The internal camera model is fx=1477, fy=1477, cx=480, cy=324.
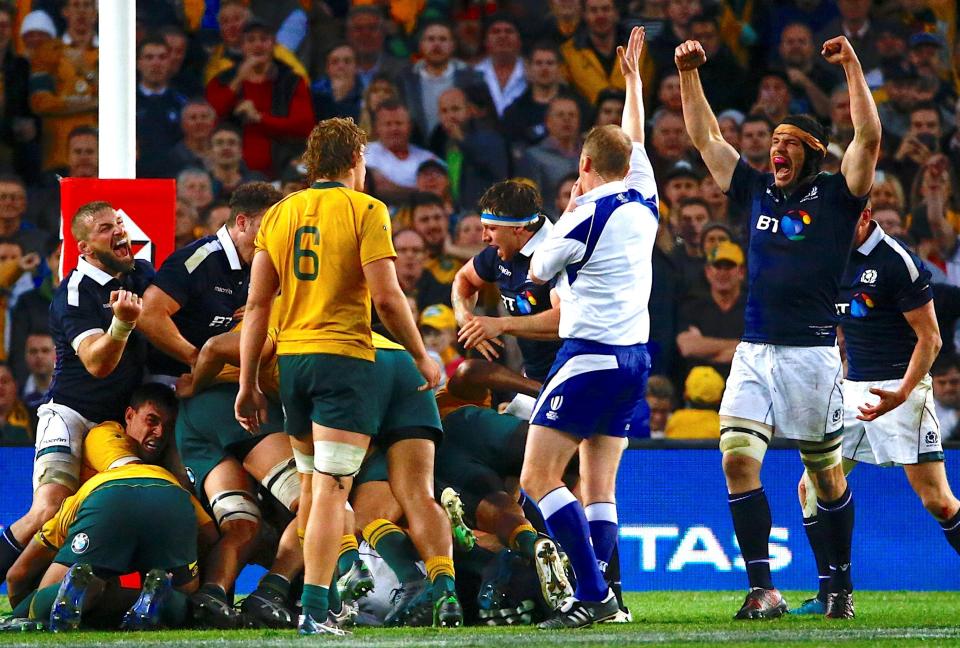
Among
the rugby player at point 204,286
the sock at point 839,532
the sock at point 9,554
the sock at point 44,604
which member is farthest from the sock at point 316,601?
the sock at point 839,532

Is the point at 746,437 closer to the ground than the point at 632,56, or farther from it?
closer to the ground

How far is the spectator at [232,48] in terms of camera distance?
39.4 ft

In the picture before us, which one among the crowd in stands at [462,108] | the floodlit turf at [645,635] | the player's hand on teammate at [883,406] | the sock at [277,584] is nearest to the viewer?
the floodlit turf at [645,635]

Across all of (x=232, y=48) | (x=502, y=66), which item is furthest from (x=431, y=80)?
(x=232, y=48)

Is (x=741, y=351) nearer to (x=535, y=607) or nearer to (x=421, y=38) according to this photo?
(x=535, y=607)

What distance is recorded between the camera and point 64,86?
12.0m

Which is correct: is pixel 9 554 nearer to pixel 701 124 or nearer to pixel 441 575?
pixel 441 575

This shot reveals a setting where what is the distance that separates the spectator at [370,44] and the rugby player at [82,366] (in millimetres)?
4933

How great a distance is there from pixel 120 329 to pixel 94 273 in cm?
62

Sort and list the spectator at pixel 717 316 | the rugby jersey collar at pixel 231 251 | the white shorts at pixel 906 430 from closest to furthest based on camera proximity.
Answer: the rugby jersey collar at pixel 231 251
the white shorts at pixel 906 430
the spectator at pixel 717 316

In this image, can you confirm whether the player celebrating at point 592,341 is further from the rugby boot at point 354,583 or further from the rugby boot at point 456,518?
the rugby boot at point 354,583

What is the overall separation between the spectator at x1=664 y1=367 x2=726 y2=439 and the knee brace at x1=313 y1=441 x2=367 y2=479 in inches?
201

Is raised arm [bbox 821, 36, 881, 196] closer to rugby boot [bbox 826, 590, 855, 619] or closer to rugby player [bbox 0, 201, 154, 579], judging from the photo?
rugby boot [bbox 826, 590, 855, 619]

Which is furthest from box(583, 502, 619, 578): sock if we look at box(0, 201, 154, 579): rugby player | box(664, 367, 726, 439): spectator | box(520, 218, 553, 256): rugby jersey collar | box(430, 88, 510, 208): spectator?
box(430, 88, 510, 208): spectator
